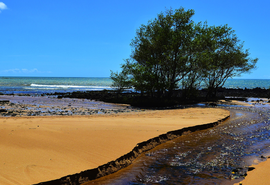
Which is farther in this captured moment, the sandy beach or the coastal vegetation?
the coastal vegetation

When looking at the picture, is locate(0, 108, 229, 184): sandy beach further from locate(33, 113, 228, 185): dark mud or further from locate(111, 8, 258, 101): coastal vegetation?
locate(111, 8, 258, 101): coastal vegetation

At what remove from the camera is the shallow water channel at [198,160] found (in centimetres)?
525

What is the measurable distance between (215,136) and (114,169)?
5578 mm

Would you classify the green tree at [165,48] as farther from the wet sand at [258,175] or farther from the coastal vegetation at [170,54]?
the wet sand at [258,175]

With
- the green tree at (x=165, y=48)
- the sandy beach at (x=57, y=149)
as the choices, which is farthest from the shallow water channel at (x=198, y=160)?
the green tree at (x=165, y=48)

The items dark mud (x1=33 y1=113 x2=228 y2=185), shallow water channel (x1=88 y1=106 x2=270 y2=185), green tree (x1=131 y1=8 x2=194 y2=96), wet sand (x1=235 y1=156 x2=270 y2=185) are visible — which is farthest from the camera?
green tree (x1=131 y1=8 x2=194 y2=96)

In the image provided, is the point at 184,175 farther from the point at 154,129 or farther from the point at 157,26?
the point at 157,26

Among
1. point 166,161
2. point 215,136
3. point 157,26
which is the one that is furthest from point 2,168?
point 157,26

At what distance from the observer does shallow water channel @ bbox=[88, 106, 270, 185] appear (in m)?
5.25

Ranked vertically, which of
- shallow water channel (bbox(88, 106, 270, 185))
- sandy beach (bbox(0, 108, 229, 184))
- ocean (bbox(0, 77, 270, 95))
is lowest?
shallow water channel (bbox(88, 106, 270, 185))

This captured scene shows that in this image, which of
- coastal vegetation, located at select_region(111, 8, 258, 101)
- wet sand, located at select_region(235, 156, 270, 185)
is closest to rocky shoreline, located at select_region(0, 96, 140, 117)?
coastal vegetation, located at select_region(111, 8, 258, 101)

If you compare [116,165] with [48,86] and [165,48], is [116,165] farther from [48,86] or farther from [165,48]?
[48,86]

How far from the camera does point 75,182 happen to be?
15.5 feet

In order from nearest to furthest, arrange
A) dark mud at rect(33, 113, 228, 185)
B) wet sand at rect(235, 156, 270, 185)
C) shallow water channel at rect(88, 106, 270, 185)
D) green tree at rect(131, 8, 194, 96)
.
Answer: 1. dark mud at rect(33, 113, 228, 185)
2. wet sand at rect(235, 156, 270, 185)
3. shallow water channel at rect(88, 106, 270, 185)
4. green tree at rect(131, 8, 194, 96)
